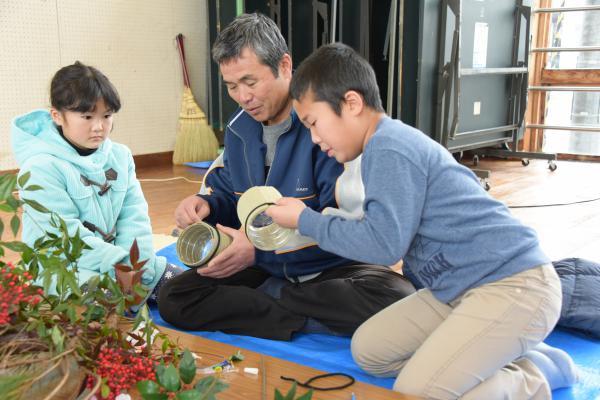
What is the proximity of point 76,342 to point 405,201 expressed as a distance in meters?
0.59

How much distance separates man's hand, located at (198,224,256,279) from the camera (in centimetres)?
139

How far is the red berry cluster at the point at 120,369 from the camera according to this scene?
0.69 meters

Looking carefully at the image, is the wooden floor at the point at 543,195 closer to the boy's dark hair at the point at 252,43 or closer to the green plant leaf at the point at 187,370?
the boy's dark hair at the point at 252,43

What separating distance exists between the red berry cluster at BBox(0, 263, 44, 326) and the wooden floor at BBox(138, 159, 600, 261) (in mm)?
1842

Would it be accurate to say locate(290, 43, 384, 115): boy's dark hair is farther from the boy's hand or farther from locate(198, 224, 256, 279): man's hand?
locate(198, 224, 256, 279): man's hand

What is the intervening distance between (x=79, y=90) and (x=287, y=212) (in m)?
0.77

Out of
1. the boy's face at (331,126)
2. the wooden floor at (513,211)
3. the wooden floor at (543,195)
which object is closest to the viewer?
the wooden floor at (513,211)

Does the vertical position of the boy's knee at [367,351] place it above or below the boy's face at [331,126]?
below

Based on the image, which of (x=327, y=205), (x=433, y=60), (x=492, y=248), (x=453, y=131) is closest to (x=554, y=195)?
(x=453, y=131)

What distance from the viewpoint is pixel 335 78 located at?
1.14 metres

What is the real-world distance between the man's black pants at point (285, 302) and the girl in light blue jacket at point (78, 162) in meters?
0.20

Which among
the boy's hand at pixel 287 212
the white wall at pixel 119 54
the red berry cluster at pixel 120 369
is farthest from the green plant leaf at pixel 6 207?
the white wall at pixel 119 54

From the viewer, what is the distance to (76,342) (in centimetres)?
69

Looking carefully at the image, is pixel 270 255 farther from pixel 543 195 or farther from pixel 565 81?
pixel 565 81
